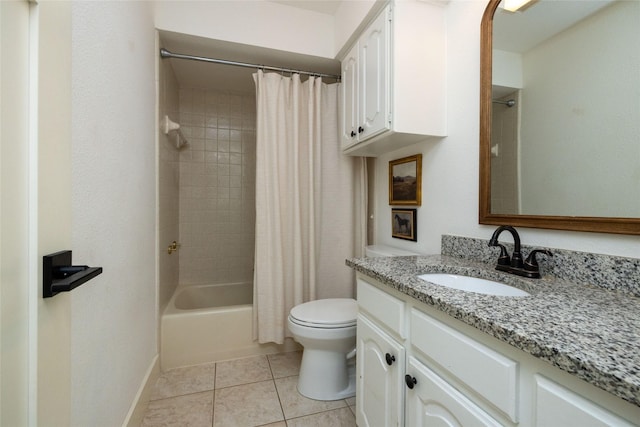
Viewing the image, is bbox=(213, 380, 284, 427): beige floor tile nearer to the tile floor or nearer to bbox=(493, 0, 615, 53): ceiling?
the tile floor

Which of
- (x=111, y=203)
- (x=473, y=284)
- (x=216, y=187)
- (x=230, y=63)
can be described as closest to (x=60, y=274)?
(x=111, y=203)

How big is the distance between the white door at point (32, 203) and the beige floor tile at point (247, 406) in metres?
0.98

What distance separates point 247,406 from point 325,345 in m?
0.52

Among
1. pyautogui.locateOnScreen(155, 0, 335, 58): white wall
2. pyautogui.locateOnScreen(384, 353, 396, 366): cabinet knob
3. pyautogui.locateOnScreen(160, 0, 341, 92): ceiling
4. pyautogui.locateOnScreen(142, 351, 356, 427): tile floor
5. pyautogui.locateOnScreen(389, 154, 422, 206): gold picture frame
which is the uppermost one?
pyautogui.locateOnScreen(155, 0, 335, 58): white wall

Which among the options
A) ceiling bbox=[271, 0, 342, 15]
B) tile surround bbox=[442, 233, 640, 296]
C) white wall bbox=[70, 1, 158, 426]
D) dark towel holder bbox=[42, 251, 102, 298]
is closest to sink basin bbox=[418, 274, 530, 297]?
tile surround bbox=[442, 233, 640, 296]

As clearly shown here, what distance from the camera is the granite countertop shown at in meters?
0.40

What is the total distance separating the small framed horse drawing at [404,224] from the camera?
165cm

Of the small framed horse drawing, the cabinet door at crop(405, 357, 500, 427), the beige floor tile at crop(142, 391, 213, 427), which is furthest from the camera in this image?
the small framed horse drawing

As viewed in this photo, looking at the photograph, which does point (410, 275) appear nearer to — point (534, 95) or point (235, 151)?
point (534, 95)

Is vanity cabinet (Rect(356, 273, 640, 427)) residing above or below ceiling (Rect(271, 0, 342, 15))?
below

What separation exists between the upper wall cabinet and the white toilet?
727 millimetres

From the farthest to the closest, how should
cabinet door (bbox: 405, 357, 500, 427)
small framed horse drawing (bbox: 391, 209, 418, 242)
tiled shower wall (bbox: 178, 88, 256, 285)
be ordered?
tiled shower wall (bbox: 178, 88, 256, 285), small framed horse drawing (bbox: 391, 209, 418, 242), cabinet door (bbox: 405, 357, 500, 427)

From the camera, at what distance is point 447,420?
27.7 inches

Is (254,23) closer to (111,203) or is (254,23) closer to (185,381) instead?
(111,203)
